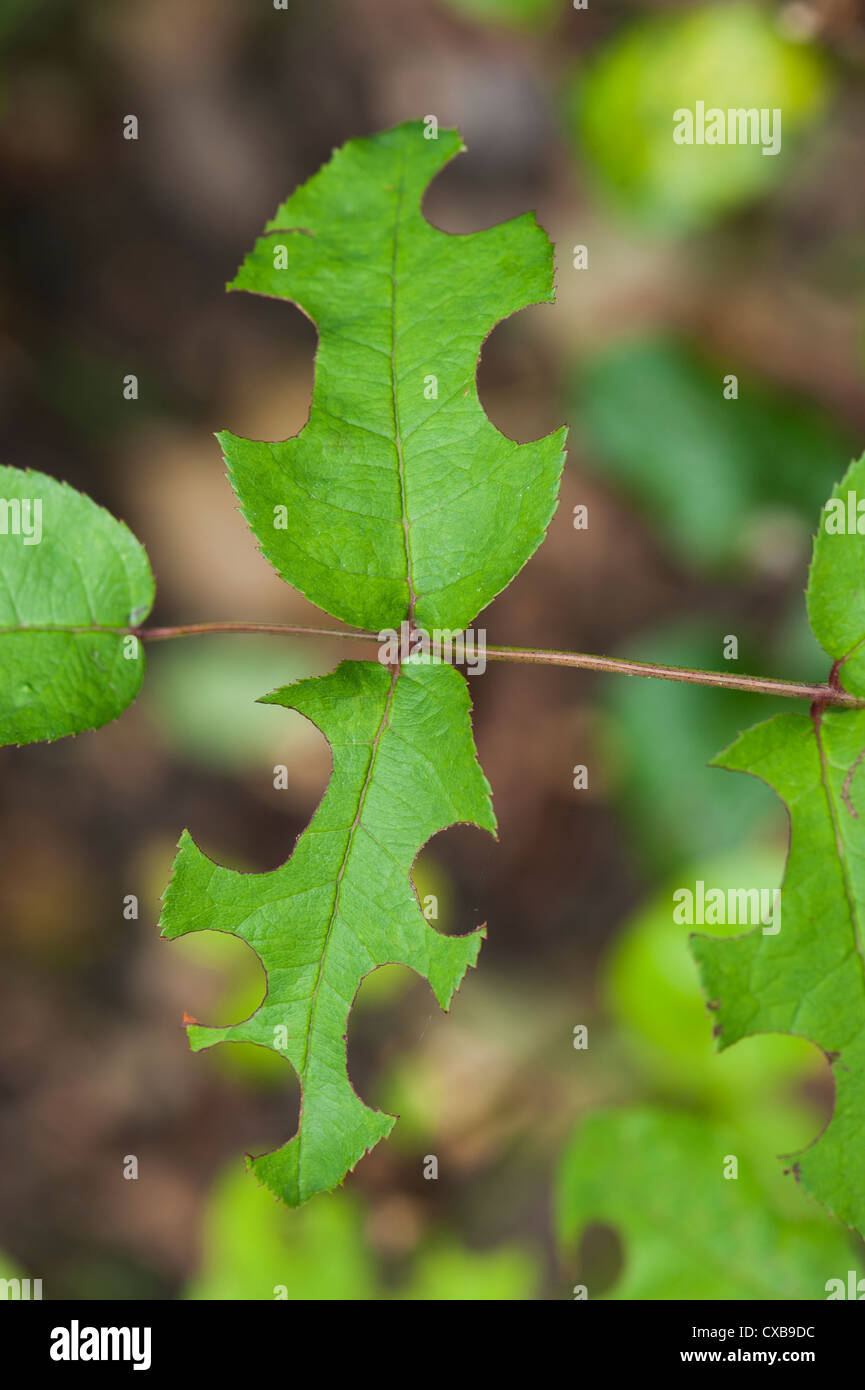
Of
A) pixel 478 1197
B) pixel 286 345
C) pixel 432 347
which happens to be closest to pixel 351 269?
pixel 432 347

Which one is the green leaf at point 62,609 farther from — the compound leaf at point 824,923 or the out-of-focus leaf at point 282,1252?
the out-of-focus leaf at point 282,1252

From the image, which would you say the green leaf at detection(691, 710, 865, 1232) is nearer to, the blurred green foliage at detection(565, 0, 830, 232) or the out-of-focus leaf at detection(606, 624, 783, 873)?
the out-of-focus leaf at detection(606, 624, 783, 873)

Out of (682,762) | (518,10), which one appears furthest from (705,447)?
(518,10)

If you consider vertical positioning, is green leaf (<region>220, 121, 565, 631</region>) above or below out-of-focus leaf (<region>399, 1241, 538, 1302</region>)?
above

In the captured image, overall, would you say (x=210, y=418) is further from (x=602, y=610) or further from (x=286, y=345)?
(x=602, y=610)

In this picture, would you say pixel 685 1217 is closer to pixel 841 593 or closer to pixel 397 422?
pixel 841 593

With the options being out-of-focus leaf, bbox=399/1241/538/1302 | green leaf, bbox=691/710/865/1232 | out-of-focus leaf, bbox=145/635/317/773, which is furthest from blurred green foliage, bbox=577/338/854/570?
out-of-focus leaf, bbox=399/1241/538/1302
